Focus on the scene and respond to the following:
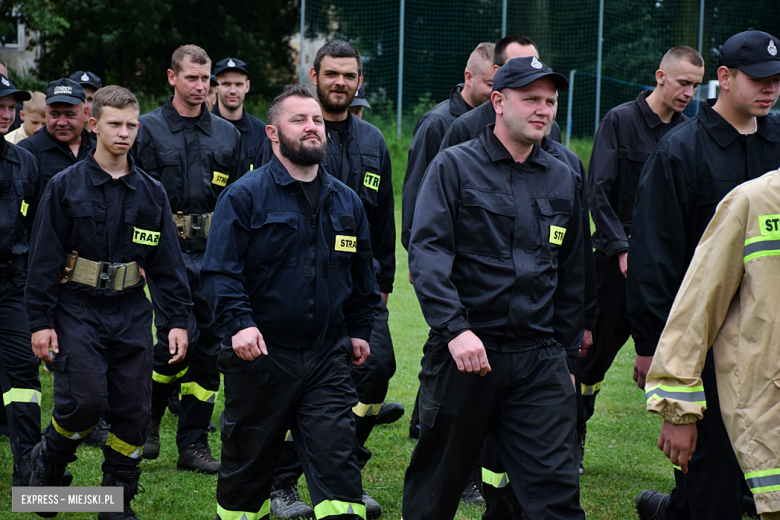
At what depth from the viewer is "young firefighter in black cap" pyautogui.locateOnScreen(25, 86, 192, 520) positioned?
15.9ft

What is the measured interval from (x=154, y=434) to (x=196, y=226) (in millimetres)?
1580

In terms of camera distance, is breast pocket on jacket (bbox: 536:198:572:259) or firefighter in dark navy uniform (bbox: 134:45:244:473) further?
firefighter in dark navy uniform (bbox: 134:45:244:473)

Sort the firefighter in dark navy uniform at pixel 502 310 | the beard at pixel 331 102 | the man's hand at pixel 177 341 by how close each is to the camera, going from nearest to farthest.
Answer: the firefighter in dark navy uniform at pixel 502 310
the man's hand at pixel 177 341
the beard at pixel 331 102

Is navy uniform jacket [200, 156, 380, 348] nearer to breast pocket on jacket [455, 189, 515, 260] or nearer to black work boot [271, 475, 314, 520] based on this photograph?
breast pocket on jacket [455, 189, 515, 260]

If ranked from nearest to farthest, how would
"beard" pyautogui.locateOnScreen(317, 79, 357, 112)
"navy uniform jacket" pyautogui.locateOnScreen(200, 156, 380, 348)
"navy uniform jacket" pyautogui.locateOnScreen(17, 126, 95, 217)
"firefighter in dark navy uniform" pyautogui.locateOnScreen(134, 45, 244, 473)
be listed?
"navy uniform jacket" pyautogui.locateOnScreen(200, 156, 380, 348)
"beard" pyautogui.locateOnScreen(317, 79, 357, 112)
"firefighter in dark navy uniform" pyautogui.locateOnScreen(134, 45, 244, 473)
"navy uniform jacket" pyautogui.locateOnScreen(17, 126, 95, 217)

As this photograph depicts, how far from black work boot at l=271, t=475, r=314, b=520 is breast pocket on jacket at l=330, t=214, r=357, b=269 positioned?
1.62 metres

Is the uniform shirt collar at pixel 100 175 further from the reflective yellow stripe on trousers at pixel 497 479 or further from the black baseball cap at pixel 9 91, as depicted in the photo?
the reflective yellow stripe on trousers at pixel 497 479

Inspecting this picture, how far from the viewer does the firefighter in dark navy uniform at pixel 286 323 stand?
404cm

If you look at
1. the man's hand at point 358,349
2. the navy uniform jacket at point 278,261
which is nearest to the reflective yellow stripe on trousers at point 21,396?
the navy uniform jacket at point 278,261

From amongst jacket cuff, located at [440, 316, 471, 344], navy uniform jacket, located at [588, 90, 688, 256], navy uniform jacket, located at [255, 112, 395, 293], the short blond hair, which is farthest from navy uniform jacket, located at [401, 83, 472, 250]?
the short blond hair

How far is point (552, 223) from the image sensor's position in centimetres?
409

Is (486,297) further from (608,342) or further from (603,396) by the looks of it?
(603,396)

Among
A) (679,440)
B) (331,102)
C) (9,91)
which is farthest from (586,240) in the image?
(9,91)

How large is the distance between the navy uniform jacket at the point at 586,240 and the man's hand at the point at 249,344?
171 centimetres
